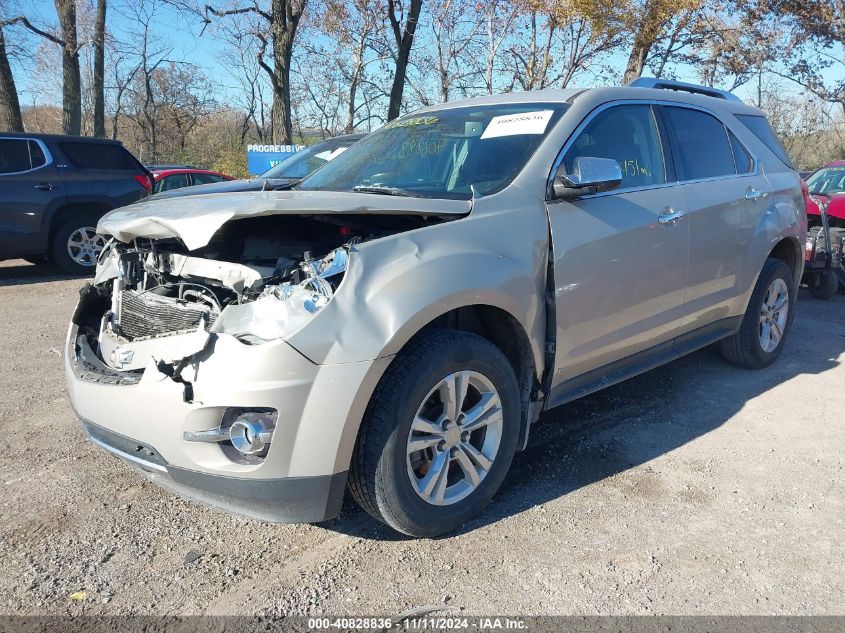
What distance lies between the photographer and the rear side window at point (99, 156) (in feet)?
30.6

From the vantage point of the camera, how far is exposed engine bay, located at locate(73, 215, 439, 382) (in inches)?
→ 97.9

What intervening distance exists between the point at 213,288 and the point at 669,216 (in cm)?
248

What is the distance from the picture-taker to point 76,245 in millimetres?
9141

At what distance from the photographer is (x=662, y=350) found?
410 cm

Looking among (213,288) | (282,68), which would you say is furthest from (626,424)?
(282,68)

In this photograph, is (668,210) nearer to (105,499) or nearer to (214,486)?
(214,486)

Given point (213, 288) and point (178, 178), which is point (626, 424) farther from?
point (178, 178)

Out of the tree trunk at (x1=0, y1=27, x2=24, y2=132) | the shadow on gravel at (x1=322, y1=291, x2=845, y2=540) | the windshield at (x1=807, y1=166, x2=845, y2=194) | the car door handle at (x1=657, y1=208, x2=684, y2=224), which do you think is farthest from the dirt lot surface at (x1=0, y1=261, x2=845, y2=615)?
the tree trunk at (x1=0, y1=27, x2=24, y2=132)

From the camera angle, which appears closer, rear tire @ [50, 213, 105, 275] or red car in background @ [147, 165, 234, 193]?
rear tire @ [50, 213, 105, 275]

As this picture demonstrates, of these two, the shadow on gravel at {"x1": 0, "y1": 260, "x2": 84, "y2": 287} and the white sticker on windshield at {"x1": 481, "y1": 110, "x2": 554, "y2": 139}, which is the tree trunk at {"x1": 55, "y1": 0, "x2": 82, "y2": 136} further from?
the white sticker on windshield at {"x1": 481, "y1": 110, "x2": 554, "y2": 139}

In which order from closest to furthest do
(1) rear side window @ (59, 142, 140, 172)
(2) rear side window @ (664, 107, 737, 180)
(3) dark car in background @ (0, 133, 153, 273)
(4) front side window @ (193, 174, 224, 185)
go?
(2) rear side window @ (664, 107, 737, 180), (3) dark car in background @ (0, 133, 153, 273), (1) rear side window @ (59, 142, 140, 172), (4) front side window @ (193, 174, 224, 185)

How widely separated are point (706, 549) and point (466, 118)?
2.52m

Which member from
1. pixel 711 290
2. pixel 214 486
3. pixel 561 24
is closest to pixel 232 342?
pixel 214 486

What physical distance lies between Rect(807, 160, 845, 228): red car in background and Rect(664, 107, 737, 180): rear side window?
341 centimetres
